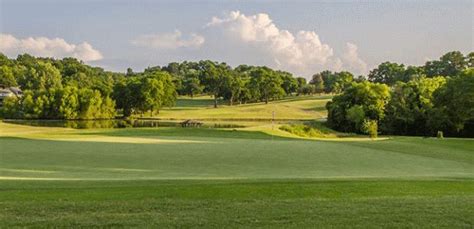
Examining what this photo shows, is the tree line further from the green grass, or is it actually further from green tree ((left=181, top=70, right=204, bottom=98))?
the green grass

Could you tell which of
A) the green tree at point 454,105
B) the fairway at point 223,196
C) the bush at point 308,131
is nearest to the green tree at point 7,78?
the bush at point 308,131

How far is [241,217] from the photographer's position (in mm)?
7793

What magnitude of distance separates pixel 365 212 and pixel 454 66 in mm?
134632

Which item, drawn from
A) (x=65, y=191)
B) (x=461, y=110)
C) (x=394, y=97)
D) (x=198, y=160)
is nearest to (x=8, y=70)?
(x=394, y=97)

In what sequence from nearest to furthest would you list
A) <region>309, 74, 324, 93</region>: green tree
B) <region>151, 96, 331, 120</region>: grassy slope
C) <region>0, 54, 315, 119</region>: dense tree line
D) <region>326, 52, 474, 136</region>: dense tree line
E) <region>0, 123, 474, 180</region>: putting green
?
<region>0, 123, 474, 180</region>: putting green → <region>326, 52, 474, 136</region>: dense tree line → <region>0, 54, 315, 119</region>: dense tree line → <region>151, 96, 331, 120</region>: grassy slope → <region>309, 74, 324, 93</region>: green tree

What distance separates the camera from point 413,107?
70625 mm

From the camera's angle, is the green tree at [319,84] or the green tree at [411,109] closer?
the green tree at [411,109]

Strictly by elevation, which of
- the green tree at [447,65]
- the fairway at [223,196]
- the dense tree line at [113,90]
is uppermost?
the green tree at [447,65]

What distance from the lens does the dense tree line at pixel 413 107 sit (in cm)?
5561

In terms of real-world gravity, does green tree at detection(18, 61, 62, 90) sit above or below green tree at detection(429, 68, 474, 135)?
above

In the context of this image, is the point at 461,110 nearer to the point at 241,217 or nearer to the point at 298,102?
the point at 241,217

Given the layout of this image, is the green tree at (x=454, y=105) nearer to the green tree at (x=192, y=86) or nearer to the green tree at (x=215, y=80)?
the green tree at (x=215, y=80)

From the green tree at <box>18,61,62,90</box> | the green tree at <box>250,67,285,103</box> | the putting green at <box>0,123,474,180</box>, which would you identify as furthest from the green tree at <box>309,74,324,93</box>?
the putting green at <box>0,123,474,180</box>

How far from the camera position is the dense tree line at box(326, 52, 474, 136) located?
182 ft
